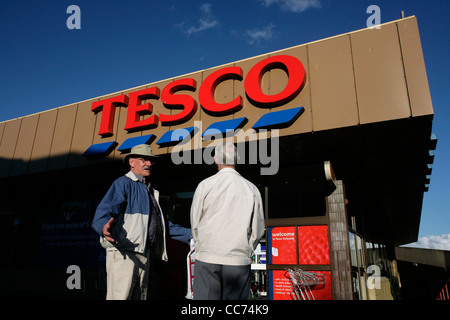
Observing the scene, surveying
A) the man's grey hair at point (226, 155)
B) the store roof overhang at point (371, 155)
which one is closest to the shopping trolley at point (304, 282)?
the store roof overhang at point (371, 155)

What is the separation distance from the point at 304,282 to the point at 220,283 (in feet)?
14.5

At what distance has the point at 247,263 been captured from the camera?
253cm

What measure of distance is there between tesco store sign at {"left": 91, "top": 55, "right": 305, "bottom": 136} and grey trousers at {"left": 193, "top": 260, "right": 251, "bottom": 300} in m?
4.36

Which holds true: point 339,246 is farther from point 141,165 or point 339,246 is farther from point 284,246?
point 141,165

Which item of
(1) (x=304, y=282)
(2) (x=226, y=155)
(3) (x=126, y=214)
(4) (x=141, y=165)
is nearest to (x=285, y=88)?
(4) (x=141, y=165)

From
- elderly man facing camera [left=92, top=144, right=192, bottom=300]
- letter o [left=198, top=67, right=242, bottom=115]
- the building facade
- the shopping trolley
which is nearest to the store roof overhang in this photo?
the building facade

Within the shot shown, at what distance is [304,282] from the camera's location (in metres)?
6.28

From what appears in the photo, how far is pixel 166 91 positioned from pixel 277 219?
401 cm

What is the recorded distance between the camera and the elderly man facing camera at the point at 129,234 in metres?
3.08

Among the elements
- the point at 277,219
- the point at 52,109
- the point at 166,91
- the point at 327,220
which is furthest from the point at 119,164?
the point at 327,220

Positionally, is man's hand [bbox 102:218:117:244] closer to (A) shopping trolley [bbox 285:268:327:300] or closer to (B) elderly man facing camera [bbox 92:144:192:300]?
(B) elderly man facing camera [bbox 92:144:192:300]

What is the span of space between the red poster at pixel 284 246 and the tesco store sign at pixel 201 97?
2812mm

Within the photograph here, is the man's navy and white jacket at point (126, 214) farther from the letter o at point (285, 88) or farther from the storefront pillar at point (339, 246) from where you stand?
the storefront pillar at point (339, 246)

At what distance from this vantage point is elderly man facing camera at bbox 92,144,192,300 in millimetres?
3082
